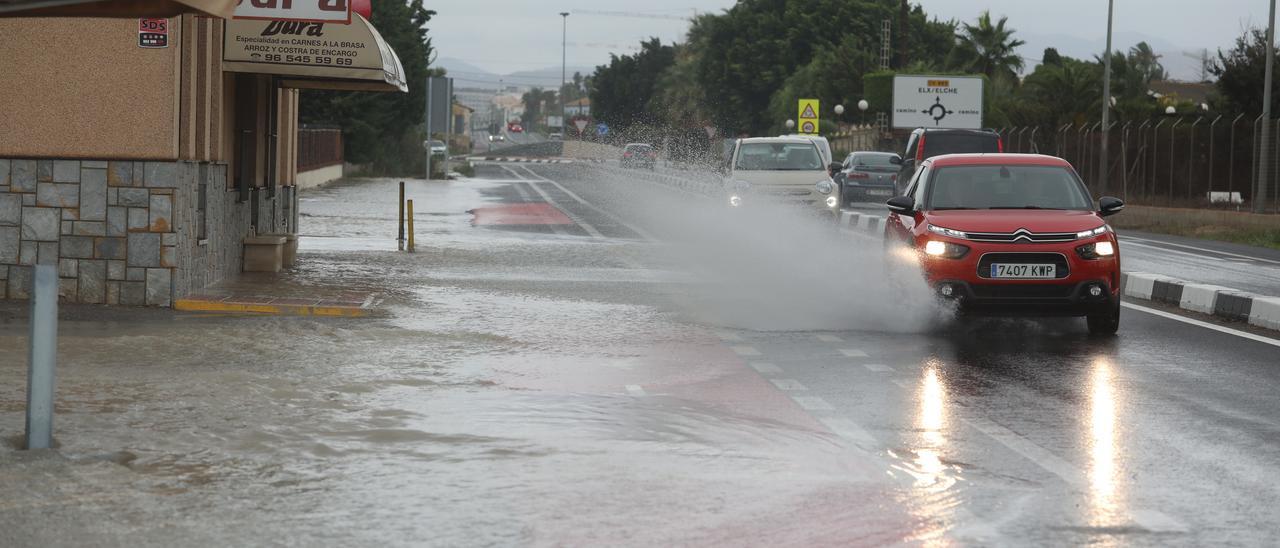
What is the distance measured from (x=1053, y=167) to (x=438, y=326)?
547 cm

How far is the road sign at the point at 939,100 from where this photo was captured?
6325 cm

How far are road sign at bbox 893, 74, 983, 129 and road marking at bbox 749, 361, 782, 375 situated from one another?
53300 mm

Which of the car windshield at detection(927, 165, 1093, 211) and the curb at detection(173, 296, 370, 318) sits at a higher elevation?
the car windshield at detection(927, 165, 1093, 211)

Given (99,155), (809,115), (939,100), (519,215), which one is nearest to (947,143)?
(519,215)

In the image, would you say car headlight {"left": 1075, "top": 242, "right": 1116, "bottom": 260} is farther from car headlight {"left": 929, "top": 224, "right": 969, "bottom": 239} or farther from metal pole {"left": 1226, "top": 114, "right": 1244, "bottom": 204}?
metal pole {"left": 1226, "top": 114, "right": 1244, "bottom": 204}

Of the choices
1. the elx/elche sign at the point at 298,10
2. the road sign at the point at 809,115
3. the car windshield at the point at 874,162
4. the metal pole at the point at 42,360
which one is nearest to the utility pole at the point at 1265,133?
the car windshield at the point at 874,162

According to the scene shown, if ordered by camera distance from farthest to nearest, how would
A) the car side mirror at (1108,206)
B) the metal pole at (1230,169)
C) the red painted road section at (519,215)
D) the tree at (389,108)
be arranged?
the tree at (389,108) → the metal pole at (1230,169) → the red painted road section at (519,215) → the car side mirror at (1108,206)

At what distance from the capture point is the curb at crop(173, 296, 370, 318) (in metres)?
13.6

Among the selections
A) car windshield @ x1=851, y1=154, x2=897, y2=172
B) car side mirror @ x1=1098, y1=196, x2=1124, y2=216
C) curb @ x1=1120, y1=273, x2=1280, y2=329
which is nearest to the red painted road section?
car windshield @ x1=851, y1=154, x2=897, y2=172

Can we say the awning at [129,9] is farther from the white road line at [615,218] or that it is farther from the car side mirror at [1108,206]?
the white road line at [615,218]

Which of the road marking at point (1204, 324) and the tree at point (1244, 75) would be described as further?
the tree at point (1244, 75)

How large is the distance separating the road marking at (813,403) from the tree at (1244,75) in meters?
36.1

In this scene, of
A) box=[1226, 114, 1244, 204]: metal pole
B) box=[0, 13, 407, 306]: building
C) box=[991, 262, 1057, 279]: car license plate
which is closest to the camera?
box=[991, 262, 1057, 279]: car license plate

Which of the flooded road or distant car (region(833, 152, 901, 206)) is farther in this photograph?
distant car (region(833, 152, 901, 206))
